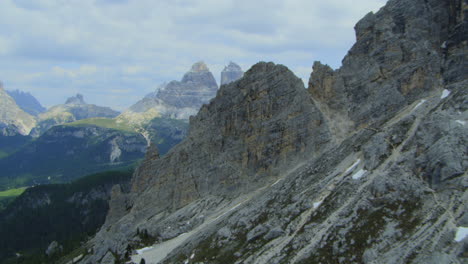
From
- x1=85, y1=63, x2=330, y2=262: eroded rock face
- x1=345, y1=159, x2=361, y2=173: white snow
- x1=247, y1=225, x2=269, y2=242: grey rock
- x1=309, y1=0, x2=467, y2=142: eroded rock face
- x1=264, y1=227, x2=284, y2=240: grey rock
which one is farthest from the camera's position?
x1=85, y1=63, x2=330, y2=262: eroded rock face

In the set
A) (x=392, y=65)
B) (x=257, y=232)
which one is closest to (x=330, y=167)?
(x=257, y=232)

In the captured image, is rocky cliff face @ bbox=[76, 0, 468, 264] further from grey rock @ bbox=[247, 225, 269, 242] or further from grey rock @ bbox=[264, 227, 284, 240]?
grey rock @ bbox=[247, 225, 269, 242]

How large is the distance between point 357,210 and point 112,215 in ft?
362

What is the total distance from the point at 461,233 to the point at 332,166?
37292 mm

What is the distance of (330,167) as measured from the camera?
85.4 metres

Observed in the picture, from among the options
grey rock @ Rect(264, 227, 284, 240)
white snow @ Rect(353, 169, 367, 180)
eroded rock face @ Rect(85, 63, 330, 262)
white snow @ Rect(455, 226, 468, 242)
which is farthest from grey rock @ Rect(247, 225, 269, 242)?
white snow @ Rect(455, 226, 468, 242)

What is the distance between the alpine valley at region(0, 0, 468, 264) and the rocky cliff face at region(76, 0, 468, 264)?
0.29 metres

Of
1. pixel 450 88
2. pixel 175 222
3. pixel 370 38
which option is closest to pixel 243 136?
pixel 175 222

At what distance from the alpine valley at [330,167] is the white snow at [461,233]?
168 mm

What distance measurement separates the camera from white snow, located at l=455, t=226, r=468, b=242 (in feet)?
158

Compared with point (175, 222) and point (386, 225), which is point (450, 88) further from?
point (175, 222)

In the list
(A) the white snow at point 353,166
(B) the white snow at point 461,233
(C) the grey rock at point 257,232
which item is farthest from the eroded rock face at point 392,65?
(B) the white snow at point 461,233

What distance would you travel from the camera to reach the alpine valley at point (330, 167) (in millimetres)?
58312

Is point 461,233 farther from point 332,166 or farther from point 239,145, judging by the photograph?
point 239,145
